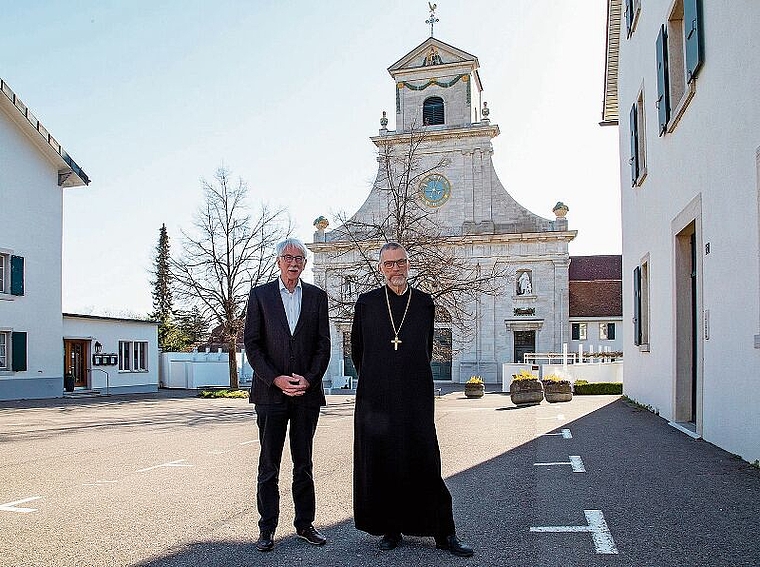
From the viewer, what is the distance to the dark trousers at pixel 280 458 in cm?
533

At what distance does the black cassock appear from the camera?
5109mm

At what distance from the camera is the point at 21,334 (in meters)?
28.1

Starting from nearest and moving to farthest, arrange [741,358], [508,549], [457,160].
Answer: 1. [508,549]
2. [741,358]
3. [457,160]

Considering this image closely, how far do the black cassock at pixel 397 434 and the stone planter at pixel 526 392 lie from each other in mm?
15460

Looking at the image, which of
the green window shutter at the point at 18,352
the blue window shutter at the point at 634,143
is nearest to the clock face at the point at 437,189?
the green window shutter at the point at 18,352

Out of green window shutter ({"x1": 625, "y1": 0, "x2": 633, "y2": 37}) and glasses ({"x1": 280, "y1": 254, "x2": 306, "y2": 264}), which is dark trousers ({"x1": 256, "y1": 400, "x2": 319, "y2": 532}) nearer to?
glasses ({"x1": 280, "y1": 254, "x2": 306, "y2": 264})

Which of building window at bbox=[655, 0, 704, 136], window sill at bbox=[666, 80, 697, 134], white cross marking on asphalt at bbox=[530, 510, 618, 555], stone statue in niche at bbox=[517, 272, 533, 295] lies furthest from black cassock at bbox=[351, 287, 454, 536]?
stone statue in niche at bbox=[517, 272, 533, 295]

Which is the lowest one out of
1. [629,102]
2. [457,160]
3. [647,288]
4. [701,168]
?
[647,288]

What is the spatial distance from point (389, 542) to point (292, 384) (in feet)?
3.78

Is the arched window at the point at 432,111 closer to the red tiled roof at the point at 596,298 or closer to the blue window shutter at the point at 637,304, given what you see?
the red tiled roof at the point at 596,298

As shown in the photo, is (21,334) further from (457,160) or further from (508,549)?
(457,160)

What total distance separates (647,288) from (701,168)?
697 centimetres

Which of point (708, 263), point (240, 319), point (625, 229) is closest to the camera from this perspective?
point (708, 263)

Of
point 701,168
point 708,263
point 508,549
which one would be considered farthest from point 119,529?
point 701,168
